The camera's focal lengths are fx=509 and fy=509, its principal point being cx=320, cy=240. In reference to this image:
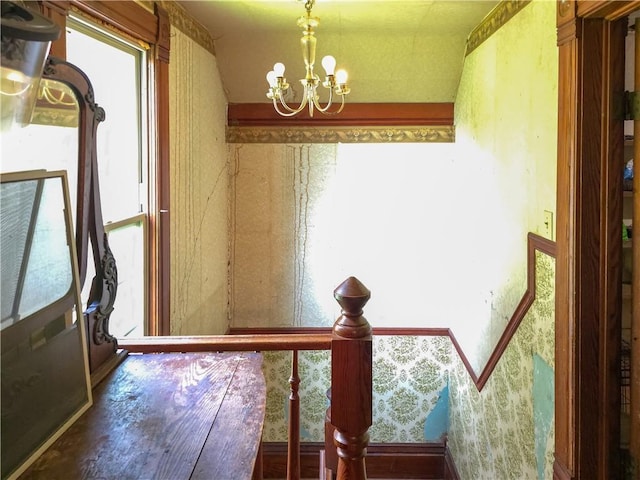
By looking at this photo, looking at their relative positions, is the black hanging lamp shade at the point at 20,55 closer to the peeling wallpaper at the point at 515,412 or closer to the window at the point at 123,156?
the window at the point at 123,156

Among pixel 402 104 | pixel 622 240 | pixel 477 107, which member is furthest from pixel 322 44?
pixel 622 240

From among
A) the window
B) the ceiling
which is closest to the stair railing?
the window

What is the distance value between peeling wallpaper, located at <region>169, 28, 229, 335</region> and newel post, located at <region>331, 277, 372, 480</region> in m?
1.63

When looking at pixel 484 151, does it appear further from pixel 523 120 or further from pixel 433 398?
pixel 433 398

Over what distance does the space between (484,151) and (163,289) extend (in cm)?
180

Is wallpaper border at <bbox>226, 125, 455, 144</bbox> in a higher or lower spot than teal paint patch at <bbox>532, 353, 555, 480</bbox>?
higher

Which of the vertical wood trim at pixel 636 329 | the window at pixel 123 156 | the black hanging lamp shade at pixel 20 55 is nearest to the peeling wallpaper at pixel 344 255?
the window at pixel 123 156

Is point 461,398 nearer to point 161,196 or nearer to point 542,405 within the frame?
point 542,405

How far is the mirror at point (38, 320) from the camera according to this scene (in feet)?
2.66

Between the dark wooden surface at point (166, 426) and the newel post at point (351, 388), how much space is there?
16 cm

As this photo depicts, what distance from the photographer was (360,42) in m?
3.04

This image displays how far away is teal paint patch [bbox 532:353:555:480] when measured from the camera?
1857 mm

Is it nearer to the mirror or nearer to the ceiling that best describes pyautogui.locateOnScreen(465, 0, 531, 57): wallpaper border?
the ceiling

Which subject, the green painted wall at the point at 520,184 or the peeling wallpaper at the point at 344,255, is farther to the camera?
the peeling wallpaper at the point at 344,255
